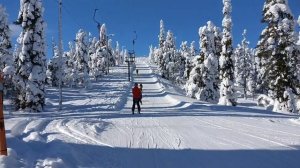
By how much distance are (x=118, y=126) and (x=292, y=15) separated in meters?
21.8

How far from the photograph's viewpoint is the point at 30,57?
3047 centimetres

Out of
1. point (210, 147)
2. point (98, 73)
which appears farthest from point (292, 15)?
point (98, 73)

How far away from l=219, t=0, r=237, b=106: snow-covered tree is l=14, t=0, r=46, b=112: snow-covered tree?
24.8 m

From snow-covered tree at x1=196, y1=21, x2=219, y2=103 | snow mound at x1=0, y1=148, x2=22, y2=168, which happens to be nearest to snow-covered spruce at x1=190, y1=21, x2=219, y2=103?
snow-covered tree at x1=196, y1=21, x2=219, y2=103

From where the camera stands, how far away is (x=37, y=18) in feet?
100

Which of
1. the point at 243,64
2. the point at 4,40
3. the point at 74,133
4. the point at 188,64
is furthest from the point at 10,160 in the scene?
the point at 243,64

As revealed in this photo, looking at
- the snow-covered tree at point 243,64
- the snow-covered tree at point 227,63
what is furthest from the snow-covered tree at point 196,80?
the snow-covered tree at point 243,64

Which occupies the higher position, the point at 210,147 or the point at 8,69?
the point at 8,69

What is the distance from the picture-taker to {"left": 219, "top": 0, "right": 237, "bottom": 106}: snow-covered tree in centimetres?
4822

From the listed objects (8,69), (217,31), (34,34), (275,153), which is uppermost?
(217,31)

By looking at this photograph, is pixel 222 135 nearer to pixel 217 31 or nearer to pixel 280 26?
pixel 280 26

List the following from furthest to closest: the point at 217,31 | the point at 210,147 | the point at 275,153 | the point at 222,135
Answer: the point at 217,31 → the point at 222,135 → the point at 210,147 → the point at 275,153

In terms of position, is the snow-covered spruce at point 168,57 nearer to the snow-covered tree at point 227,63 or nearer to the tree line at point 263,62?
the tree line at point 263,62

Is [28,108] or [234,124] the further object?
[28,108]
